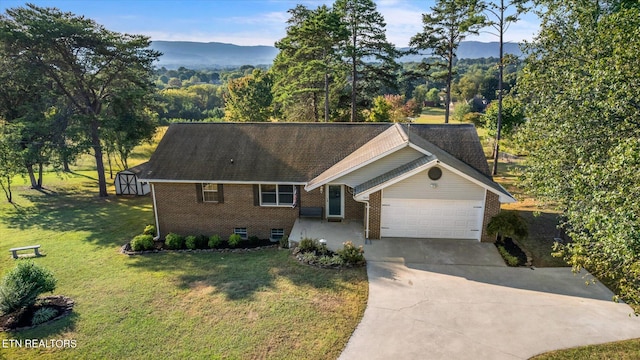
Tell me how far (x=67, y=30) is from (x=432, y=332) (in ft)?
91.3

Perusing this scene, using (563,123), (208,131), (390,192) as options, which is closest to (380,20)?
(208,131)

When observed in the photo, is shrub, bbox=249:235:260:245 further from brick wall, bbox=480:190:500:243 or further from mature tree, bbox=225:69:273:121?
mature tree, bbox=225:69:273:121

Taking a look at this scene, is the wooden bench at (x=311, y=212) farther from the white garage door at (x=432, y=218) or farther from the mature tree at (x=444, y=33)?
the mature tree at (x=444, y=33)

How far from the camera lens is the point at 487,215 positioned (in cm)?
1519

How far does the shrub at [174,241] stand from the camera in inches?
686

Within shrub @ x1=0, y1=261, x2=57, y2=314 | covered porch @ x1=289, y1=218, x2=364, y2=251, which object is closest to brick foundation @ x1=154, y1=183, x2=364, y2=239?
covered porch @ x1=289, y1=218, x2=364, y2=251

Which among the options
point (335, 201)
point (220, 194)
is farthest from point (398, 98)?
point (220, 194)

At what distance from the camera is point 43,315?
11.0 meters

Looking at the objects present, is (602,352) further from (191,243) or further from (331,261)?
(191,243)

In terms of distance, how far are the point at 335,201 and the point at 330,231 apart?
5.75 ft

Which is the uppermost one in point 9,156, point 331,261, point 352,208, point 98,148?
point 98,148

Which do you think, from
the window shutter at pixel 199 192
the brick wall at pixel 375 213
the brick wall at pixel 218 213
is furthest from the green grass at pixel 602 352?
the window shutter at pixel 199 192

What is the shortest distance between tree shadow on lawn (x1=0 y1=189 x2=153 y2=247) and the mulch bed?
6514 millimetres

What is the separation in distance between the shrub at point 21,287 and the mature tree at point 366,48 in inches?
1009
